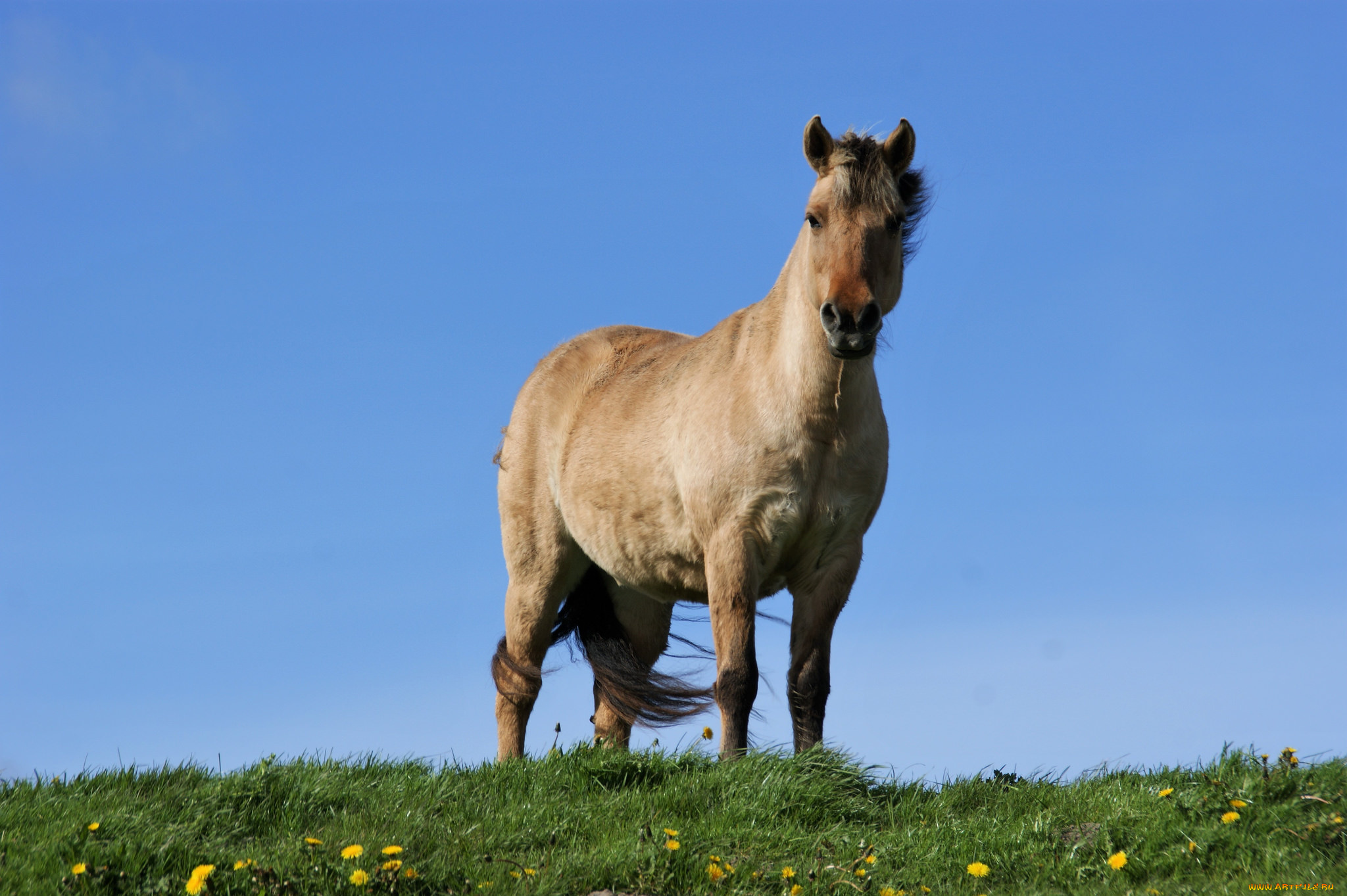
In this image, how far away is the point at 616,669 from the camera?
777 cm

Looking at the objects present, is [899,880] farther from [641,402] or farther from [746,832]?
[641,402]

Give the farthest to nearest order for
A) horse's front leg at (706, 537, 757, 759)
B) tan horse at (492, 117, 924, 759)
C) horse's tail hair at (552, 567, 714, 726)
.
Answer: horse's tail hair at (552, 567, 714, 726), horse's front leg at (706, 537, 757, 759), tan horse at (492, 117, 924, 759)

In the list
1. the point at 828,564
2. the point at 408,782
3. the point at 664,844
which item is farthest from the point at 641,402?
the point at 664,844

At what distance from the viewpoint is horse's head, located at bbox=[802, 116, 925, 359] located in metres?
5.27

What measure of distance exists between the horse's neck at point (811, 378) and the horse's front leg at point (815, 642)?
0.78 metres

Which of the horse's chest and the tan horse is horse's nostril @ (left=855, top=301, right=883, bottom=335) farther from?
the horse's chest

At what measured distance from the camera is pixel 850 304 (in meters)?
5.25

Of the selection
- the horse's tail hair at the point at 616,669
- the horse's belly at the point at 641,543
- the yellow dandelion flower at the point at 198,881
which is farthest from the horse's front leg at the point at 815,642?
the yellow dandelion flower at the point at 198,881

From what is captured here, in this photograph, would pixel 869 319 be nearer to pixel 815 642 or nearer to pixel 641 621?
pixel 815 642

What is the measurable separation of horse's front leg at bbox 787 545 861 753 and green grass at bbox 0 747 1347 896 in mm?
549

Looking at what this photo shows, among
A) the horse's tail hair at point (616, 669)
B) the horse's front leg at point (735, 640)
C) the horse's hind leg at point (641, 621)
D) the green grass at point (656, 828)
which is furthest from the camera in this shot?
the horse's hind leg at point (641, 621)

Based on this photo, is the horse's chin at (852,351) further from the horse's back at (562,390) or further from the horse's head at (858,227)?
the horse's back at (562,390)

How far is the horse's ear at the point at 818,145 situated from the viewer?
19.0ft

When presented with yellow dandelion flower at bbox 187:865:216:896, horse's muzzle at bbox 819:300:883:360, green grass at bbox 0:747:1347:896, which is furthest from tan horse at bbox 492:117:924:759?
yellow dandelion flower at bbox 187:865:216:896
